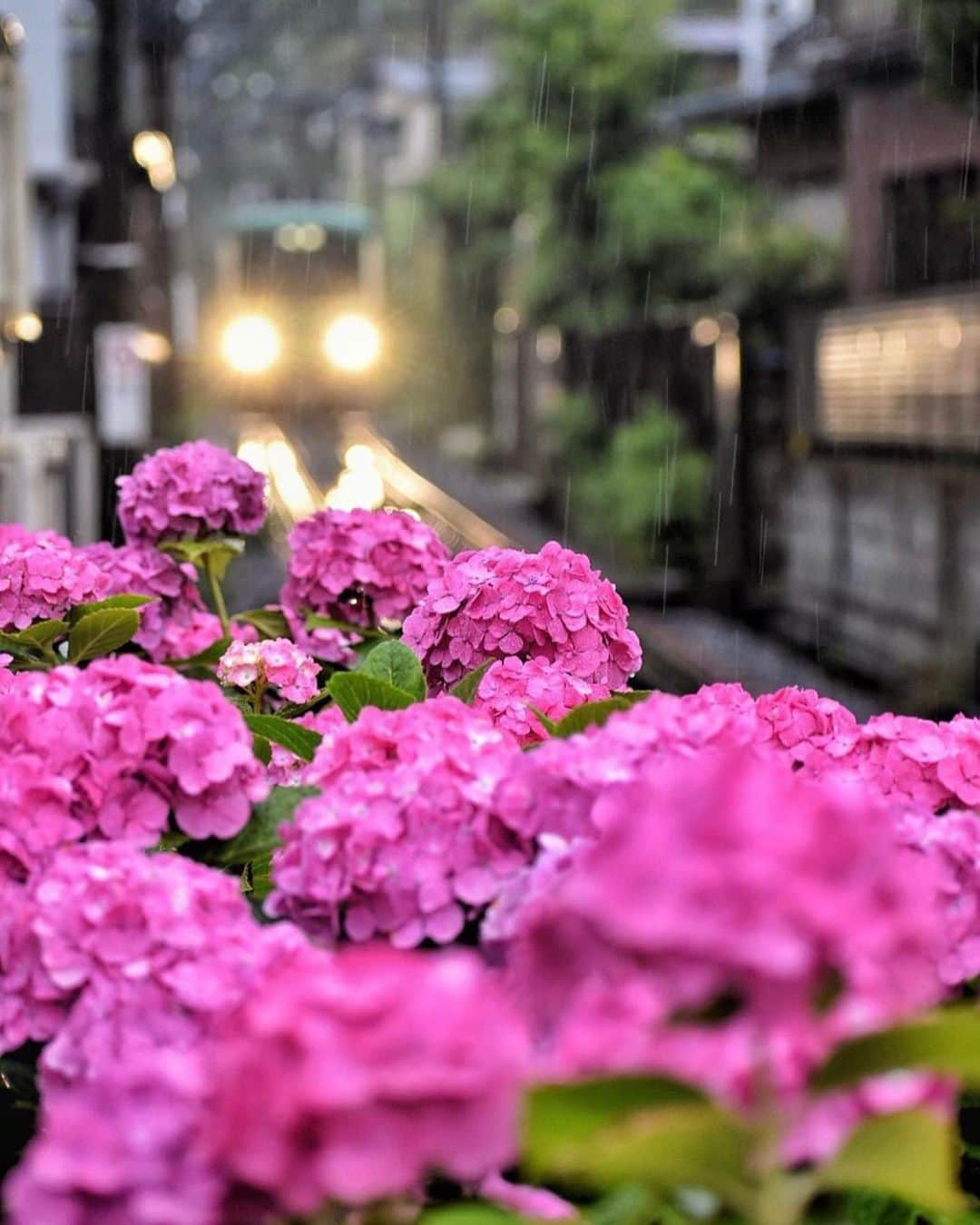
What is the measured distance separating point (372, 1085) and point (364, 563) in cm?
261

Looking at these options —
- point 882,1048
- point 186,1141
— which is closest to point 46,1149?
point 186,1141

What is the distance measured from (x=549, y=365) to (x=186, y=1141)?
86.2 ft

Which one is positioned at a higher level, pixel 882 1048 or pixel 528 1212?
pixel 882 1048

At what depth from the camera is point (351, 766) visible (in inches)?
81.2

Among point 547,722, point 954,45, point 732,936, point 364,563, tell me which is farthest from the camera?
point 954,45

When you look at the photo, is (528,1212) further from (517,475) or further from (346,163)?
(346,163)

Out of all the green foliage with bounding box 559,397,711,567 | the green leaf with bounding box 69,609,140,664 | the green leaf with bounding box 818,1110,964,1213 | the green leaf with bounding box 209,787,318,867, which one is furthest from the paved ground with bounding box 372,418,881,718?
the green leaf with bounding box 818,1110,964,1213

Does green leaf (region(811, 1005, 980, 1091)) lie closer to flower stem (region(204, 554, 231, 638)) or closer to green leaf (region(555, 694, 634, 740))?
green leaf (region(555, 694, 634, 740))

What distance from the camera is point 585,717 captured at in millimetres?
2219

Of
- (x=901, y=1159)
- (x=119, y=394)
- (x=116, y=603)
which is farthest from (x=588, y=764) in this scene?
(x=119, y=394)

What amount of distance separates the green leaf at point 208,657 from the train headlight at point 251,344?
31.0 meters

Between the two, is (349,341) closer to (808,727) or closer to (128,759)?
(808,727)

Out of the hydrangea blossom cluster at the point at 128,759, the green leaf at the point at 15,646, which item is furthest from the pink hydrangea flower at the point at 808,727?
the green leaf at the point at 15,646

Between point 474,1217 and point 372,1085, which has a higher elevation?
point 372,1085
